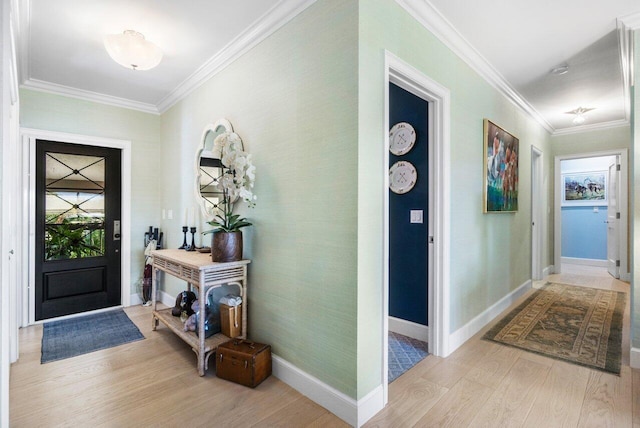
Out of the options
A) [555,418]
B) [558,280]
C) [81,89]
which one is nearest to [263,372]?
[555,418]

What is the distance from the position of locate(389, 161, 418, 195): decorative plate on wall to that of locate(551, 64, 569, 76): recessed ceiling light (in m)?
1.75

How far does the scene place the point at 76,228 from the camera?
139 inches

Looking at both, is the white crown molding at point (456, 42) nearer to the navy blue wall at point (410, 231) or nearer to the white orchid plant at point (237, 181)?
the navy blue wall at point (410, 231)

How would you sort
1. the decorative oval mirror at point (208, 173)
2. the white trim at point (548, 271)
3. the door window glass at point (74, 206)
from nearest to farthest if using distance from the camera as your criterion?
the decorative oval mirror at point (208, 173) < the door window glass at point (74, 206) < the white trim at point (548, 271)

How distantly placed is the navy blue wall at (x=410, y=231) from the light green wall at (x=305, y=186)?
1.27 meters

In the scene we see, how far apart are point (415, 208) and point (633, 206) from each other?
1540 mm

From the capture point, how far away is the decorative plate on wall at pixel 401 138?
9.37 feet

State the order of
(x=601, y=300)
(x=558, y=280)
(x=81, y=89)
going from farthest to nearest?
(x=558, y=280) < (x=601, y=300) < (x=81, y=89)

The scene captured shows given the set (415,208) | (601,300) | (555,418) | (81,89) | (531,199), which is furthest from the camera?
(531,199)

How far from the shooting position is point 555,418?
1745 millimetres

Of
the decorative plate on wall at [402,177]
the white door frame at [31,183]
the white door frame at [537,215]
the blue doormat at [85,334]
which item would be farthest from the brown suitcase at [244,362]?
the white door frame at [537,215]

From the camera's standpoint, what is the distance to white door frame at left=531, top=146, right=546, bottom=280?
461cm

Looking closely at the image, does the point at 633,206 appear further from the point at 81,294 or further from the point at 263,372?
the point at 81,294

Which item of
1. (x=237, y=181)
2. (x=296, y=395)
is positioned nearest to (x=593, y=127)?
(x=237, y=181)
